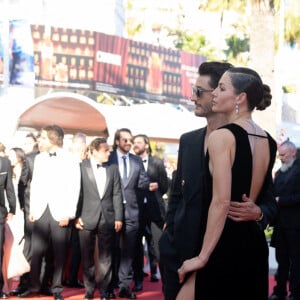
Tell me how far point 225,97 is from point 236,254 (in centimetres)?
82

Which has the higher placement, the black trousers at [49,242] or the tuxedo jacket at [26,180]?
the tuxedo jacket at [26,180]

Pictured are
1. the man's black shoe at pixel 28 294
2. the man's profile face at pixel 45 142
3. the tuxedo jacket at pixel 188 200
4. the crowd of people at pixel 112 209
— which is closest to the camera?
the tuxedo jacket at pixel 188 200

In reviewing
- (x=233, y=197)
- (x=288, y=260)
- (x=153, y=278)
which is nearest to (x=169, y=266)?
(x=233, y=197)

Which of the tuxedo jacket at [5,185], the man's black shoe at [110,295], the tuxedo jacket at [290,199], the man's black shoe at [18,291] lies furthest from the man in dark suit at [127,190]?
the tuxedo jacket at [290,199]

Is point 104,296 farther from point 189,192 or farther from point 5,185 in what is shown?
point 189,192

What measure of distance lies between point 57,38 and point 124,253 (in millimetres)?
30192

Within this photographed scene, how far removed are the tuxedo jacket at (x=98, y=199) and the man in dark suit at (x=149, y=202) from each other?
114cm

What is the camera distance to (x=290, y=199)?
12.2m

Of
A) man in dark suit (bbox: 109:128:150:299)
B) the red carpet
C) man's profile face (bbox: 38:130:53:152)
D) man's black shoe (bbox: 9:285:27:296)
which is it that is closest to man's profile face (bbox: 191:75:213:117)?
man's profile face (bbox: 38:130:53:152)

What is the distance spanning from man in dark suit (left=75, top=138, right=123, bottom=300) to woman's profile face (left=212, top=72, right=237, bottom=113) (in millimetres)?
6970

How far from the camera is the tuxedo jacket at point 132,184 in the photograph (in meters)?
13.3

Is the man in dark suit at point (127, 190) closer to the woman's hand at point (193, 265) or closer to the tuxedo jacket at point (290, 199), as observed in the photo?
the tuxedo jacket at point (290, 199)

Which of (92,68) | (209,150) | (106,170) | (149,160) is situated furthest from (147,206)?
(92,68)

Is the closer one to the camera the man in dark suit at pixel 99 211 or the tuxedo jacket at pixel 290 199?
the tuxedo jacket at pixel 290 199
